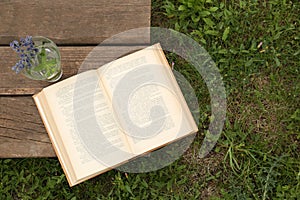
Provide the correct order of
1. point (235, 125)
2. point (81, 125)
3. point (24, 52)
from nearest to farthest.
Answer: point (24, 52)
point (81, 125)
point (235, 125)

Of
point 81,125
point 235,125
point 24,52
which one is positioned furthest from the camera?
point 235,125

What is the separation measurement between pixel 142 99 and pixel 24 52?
49 cm

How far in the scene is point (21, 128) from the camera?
63.6 inches

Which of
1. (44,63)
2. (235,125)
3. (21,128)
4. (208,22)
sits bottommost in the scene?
(235,125)

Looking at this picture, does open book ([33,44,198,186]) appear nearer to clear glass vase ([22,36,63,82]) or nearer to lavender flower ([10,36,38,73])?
clear glass vase ([22,36,63,82])

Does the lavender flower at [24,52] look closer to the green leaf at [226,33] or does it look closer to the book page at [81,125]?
the book page at [81,125]

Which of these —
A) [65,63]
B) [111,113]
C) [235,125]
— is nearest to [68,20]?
[65,63]

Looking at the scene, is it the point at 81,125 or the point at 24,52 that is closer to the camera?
the point at 24,52

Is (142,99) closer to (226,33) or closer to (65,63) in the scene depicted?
(65,63)

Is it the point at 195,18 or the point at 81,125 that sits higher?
the point at 195,18

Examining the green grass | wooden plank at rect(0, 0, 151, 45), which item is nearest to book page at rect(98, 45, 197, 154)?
wooden plank at rect(0, 0, 151, 45)

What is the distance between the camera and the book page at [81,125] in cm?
161

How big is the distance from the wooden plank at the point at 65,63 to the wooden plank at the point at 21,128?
4 cm

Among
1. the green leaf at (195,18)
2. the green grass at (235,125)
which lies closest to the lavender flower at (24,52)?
the green grass at (235,125)
